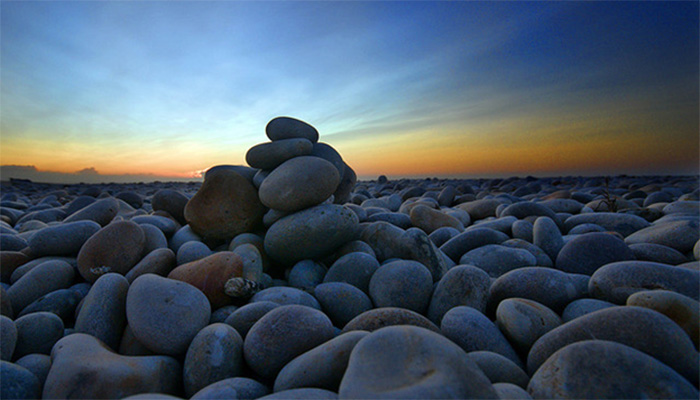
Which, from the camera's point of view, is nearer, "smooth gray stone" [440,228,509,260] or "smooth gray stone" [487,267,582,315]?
"smooth gray stone" [487,267,582,315]

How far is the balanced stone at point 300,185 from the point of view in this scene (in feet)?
10.3

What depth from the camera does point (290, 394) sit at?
1.27 meters

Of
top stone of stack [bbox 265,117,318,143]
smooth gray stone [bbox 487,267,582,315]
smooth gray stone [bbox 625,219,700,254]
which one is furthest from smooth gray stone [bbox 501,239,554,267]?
top stone of stack [bbox 265,117,318,143]

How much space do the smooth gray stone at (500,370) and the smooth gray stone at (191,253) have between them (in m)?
2.33

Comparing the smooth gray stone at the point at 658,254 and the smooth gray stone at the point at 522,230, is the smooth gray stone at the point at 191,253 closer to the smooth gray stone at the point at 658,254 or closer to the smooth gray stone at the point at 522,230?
the smooth gray stone at the point at 522,230

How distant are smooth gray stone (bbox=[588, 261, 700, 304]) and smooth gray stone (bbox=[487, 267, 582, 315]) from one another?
0.52 ft

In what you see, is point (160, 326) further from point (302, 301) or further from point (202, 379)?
point (302, 301)

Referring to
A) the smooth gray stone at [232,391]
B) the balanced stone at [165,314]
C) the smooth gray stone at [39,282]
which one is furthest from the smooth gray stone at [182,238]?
the smooth gray stone at [232,391]

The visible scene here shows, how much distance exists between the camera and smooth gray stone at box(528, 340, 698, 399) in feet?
3.81

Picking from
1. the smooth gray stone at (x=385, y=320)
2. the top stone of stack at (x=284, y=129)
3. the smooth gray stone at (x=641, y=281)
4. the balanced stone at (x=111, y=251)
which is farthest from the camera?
the top stone of stack at (x=284, y=129)

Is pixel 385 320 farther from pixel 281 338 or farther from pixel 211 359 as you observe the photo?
pixel 211 359

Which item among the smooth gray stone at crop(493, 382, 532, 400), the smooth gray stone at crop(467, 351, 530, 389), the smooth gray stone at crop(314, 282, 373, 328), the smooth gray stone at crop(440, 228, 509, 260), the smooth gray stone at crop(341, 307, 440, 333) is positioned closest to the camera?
the smooth gray stone at crop(493, 382, 532, 400)

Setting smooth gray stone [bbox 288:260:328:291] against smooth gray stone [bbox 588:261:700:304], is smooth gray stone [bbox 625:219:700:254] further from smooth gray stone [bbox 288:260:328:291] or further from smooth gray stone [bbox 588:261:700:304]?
smooth gray stone [bbox 288:260:328:291]

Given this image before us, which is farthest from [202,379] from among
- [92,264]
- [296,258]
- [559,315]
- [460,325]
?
[559,315]
